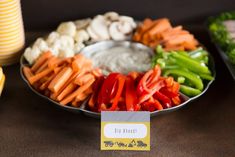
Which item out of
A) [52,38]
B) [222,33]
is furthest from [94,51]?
[222,33]

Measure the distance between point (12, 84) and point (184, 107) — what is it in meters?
0.64

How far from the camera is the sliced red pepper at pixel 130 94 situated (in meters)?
1.25

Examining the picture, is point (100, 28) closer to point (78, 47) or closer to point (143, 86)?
point (78, 47)

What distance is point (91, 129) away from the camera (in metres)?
1.32

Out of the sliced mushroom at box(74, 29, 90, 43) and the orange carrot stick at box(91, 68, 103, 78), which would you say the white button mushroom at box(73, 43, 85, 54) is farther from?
the orange carrot stick at box(91, 68, 103, 78)

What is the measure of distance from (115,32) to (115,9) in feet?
0.59

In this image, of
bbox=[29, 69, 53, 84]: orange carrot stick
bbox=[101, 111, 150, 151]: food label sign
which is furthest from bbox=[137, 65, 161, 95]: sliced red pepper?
bbox=[29, 69, 53, 84]: orange carrot stick

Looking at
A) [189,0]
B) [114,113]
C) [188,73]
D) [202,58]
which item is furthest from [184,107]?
[189,0]

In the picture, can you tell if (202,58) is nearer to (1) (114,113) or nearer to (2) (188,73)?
(2) (188,73)

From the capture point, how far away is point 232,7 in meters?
1.85

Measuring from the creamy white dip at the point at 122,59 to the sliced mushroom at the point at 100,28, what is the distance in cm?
7

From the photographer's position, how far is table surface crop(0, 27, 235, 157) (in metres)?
1.23

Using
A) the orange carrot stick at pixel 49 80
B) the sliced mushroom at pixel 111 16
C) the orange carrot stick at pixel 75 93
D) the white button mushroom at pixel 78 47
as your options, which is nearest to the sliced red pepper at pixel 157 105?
the orange carrot stick at pixel 75 93

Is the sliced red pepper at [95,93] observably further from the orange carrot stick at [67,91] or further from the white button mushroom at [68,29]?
the white button mushroom at [68,29]
